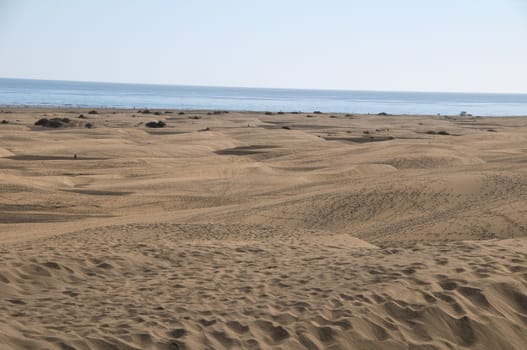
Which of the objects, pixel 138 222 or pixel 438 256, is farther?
pixel 138 222

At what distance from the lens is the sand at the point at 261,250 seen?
21.3ft

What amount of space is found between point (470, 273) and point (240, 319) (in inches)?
126

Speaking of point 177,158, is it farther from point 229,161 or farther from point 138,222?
point 138,222

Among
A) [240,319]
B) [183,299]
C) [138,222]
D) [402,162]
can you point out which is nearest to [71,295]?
[183,299]

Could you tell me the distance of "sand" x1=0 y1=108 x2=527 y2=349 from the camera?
21.3 ft

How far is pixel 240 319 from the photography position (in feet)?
21.9

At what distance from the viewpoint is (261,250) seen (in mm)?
10781

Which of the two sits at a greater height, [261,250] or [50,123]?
[261,250]

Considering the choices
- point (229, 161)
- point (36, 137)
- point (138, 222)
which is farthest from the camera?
point (36, 137)

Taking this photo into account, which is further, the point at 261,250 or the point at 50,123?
the point at 50,123

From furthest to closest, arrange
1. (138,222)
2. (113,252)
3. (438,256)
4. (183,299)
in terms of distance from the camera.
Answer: (138,222) < (113,252) < (438,256) < (183,299)

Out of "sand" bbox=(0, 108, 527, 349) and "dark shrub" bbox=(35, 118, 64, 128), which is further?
"dark shrub" bbox=(35, 118, 64, 128)

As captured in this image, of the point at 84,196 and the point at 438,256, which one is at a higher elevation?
the point at 438,256

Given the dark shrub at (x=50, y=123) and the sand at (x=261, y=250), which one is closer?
the sand at (x=261, y=250)
